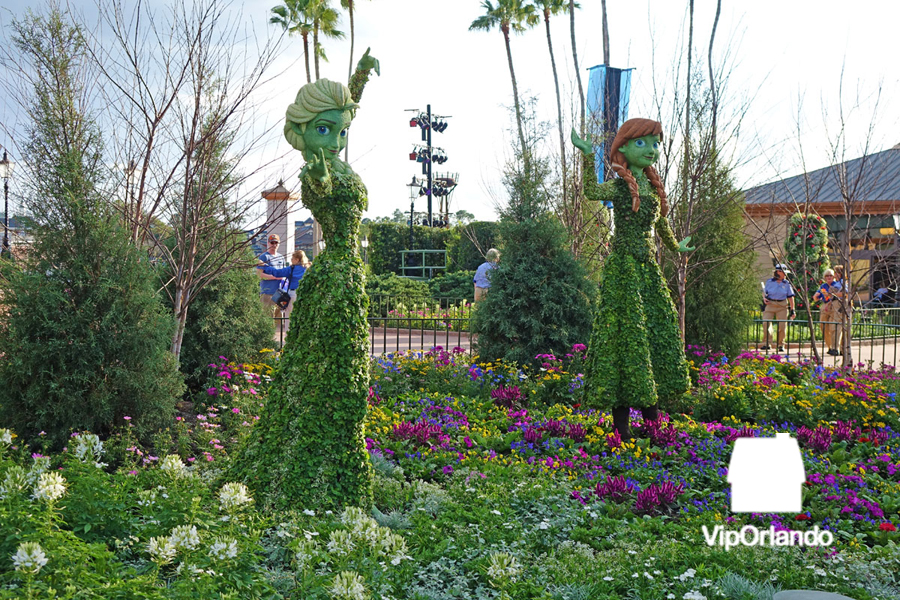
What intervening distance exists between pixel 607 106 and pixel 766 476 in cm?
703

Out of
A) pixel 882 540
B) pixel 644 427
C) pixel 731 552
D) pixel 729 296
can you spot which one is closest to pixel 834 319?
pixel 729 296

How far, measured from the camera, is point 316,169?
372 centimetres

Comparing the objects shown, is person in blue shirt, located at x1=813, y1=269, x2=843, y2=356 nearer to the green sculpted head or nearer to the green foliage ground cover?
the green foliage ground cover

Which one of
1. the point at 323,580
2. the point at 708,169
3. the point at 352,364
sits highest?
the point at 708,169

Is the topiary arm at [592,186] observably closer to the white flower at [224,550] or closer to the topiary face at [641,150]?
the topiary face at [641,150]

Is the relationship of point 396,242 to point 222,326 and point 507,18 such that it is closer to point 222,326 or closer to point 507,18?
point 507,18

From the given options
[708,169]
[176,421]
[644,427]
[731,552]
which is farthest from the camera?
[708,169]

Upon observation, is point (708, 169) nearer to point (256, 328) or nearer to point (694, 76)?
point (694, 76)

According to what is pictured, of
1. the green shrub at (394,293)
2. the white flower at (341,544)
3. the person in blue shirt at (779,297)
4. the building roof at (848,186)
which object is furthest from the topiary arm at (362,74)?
the green shrub at (394,293)

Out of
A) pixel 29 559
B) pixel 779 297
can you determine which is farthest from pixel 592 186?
pixel 779 297

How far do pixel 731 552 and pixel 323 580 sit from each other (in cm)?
219

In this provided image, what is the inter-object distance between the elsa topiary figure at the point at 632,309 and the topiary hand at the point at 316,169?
2.47m

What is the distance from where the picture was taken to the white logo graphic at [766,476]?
13.6 ft

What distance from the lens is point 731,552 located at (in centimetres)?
Answer: 344
